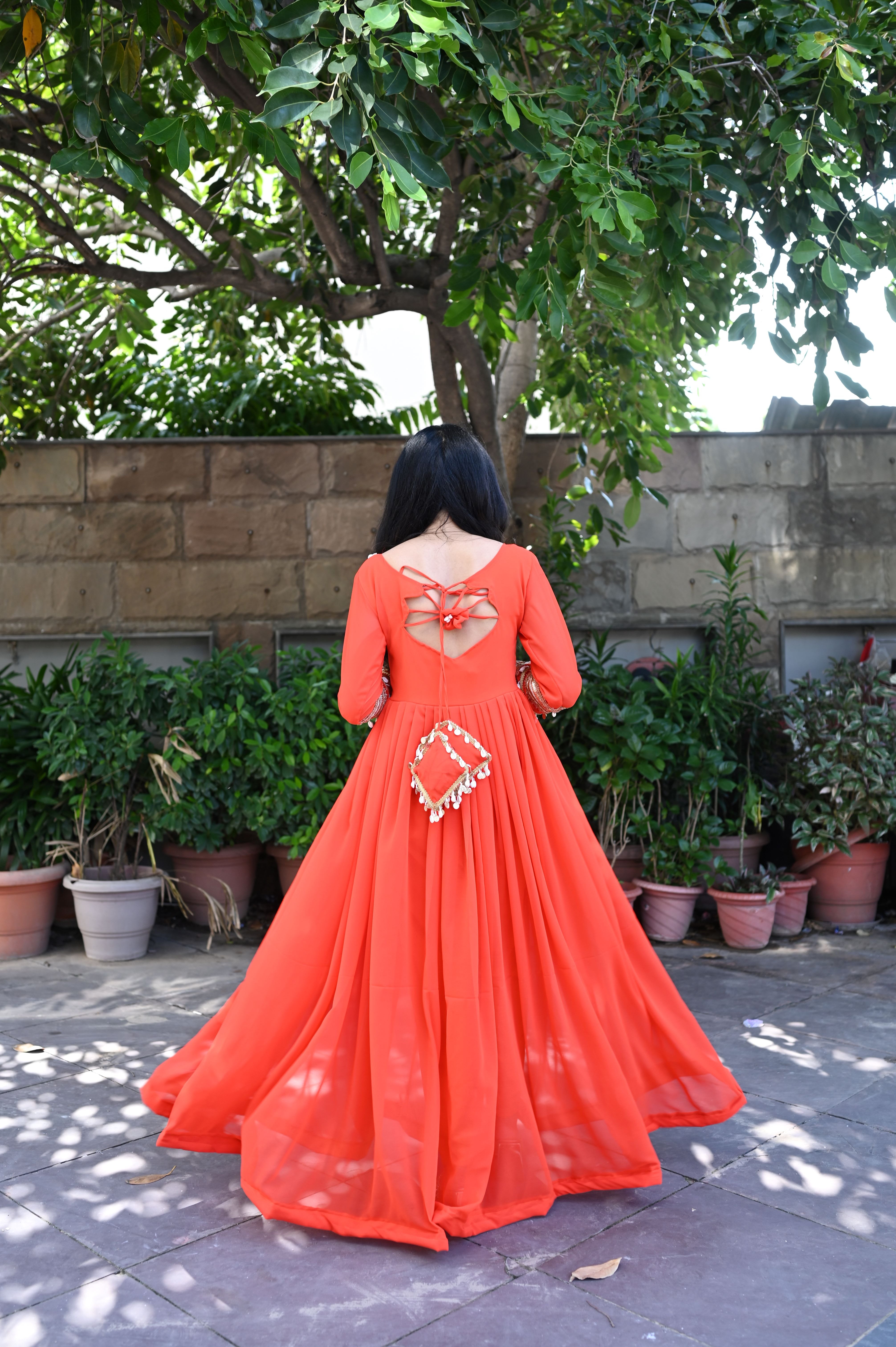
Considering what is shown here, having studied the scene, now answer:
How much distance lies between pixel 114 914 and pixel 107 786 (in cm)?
57

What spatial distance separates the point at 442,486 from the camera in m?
2.86

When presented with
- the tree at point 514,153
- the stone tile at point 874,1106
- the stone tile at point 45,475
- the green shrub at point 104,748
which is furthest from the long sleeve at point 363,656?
the stone tile at point 45,475

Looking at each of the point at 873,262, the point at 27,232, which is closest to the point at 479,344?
the point at 873,262

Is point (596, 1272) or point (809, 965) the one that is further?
point (809, 965)

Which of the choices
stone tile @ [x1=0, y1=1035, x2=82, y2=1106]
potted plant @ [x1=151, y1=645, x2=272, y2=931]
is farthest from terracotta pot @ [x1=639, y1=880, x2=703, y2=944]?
stone tile @ [x1=0, y1=1035, x2=82, y2=1106]

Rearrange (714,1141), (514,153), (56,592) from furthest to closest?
(56,592), (514,153), (714,1141)

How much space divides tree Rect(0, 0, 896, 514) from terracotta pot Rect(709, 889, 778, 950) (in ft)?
5.90

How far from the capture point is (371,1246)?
250cm

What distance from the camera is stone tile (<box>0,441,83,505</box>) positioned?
595cm

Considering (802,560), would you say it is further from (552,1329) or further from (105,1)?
(552,1329)

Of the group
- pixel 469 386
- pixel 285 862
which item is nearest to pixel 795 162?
pixel 469 386

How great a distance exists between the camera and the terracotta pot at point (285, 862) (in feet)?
18.1

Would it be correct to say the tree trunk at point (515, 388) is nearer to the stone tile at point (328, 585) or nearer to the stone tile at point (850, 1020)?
the stone tile at point (328, 585)

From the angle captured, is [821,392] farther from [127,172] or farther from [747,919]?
[747,919]
